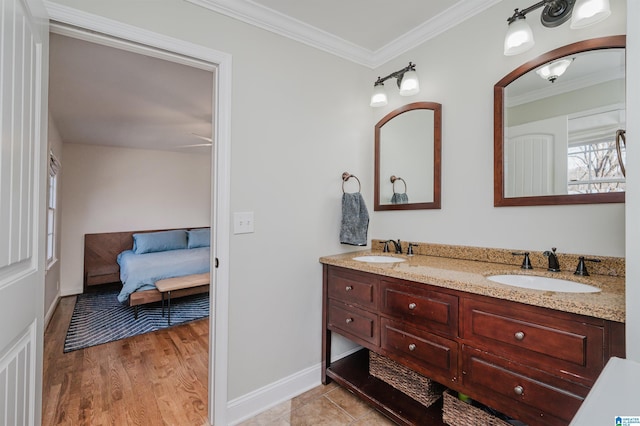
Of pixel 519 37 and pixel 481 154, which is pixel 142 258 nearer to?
pixel 481 154

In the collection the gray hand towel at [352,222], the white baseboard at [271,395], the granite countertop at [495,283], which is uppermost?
the gray hand towel at [352,222]

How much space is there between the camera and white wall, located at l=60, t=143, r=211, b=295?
449 centimetres

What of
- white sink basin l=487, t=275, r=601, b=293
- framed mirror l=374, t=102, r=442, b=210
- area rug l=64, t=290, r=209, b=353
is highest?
framed mirror l=374, t=102, r=442, b=210

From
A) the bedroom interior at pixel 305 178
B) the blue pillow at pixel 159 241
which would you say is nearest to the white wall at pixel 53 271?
the blue pillow at pixel 159 241

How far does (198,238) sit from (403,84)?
4.50 metres

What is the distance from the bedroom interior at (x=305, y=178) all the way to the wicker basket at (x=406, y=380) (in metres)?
0.35

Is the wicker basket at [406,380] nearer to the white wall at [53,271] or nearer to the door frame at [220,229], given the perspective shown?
the door frame at [220,229]

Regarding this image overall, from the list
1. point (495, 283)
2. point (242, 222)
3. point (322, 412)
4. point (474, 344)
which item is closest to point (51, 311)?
point (242, 222)

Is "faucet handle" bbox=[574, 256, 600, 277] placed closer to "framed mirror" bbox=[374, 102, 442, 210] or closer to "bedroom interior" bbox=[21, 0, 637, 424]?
"bedroom interior" bbox=[21, 0, 637, 424]

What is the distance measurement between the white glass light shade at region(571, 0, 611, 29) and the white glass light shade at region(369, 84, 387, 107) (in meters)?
1.10

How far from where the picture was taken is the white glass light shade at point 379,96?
2.16 meters

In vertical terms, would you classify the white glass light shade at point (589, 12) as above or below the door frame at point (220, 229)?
above

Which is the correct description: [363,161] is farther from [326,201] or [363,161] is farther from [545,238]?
[545,238]

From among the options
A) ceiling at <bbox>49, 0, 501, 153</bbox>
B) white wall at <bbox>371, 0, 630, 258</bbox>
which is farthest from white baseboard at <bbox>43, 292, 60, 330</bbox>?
white wall at <bbox>371, 0, 630, 258</bbox>
